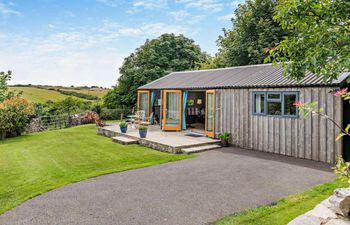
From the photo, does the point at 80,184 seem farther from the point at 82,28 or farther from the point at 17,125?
the point at 82,28

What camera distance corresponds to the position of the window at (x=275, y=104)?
849 cm

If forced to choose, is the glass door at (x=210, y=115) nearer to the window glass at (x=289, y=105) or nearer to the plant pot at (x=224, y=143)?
the plant pot at (x=224, y=143)

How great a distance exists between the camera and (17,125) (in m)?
14.9

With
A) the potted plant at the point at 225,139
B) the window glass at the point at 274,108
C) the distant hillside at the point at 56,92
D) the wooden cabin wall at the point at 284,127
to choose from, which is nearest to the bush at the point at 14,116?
the wooden cabin wall at the point at 284,127

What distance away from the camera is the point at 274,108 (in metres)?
9.02

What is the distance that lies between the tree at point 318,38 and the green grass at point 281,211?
7.20 ft

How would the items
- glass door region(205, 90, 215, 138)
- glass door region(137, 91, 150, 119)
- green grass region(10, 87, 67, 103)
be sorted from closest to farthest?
glass door region(205, 90, 215, 138)
glass door region(137, 91, 150, 119)
green grass region(10, 87, 67, 103)

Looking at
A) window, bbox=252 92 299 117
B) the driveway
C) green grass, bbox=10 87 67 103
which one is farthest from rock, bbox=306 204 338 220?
green grass, bbox=10 87 67 103

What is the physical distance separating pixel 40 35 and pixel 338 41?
57.5 feet

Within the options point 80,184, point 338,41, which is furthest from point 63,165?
point 338,41

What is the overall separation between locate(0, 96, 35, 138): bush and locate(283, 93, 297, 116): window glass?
13963mm

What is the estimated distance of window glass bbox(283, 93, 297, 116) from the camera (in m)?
8.44

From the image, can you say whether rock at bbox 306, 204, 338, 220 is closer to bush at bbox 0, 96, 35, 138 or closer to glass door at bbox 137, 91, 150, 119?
glass door at bbox 137, 91, 150, 119

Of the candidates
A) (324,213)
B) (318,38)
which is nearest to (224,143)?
(318,38)
